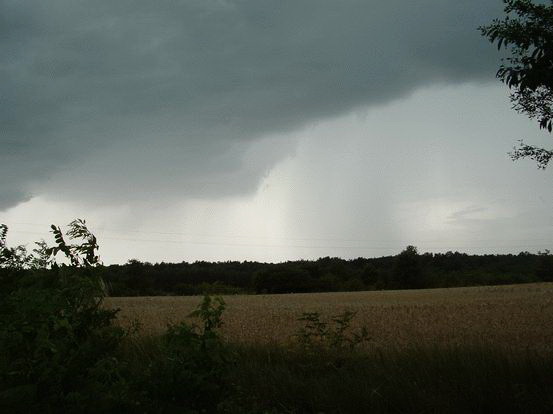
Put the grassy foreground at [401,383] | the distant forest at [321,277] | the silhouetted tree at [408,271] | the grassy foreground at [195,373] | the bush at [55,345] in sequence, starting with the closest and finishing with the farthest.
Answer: the bush at [55,345] → the grassy foreground at [195,373] → the grassy foreground at [401,383] → the distant forest at [321,277] → the silhouetted tree at [408,271]

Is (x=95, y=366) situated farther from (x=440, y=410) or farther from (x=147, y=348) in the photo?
(x=147, y=348)

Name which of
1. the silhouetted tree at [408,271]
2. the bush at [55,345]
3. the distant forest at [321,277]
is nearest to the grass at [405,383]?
the bush at [55,345]

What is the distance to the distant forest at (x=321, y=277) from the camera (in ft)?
317

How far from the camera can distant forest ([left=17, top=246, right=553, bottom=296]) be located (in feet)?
317

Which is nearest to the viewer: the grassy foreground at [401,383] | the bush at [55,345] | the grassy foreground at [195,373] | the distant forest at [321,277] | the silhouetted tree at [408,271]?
the bush at [55,345]

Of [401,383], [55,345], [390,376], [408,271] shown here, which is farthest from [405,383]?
[408,271]

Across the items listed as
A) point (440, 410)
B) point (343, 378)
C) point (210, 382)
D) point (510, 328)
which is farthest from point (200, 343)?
point (510, 328)

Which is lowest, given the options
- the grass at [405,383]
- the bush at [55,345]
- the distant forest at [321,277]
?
the grass at [405,383]

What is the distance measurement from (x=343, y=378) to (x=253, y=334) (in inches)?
218

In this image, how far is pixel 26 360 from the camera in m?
3.52

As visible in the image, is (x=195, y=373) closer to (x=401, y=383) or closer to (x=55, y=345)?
(x=55, y=345)

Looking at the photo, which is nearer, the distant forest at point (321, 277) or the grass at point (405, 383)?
the grass at point (405, 383)

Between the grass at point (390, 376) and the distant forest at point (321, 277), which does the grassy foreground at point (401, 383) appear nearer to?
the grass at point (390, 376)

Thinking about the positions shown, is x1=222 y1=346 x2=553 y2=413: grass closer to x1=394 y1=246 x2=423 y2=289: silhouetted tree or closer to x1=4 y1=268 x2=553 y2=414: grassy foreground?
x1=4 y1=268 x2=553 y2=414: grassy foreground
